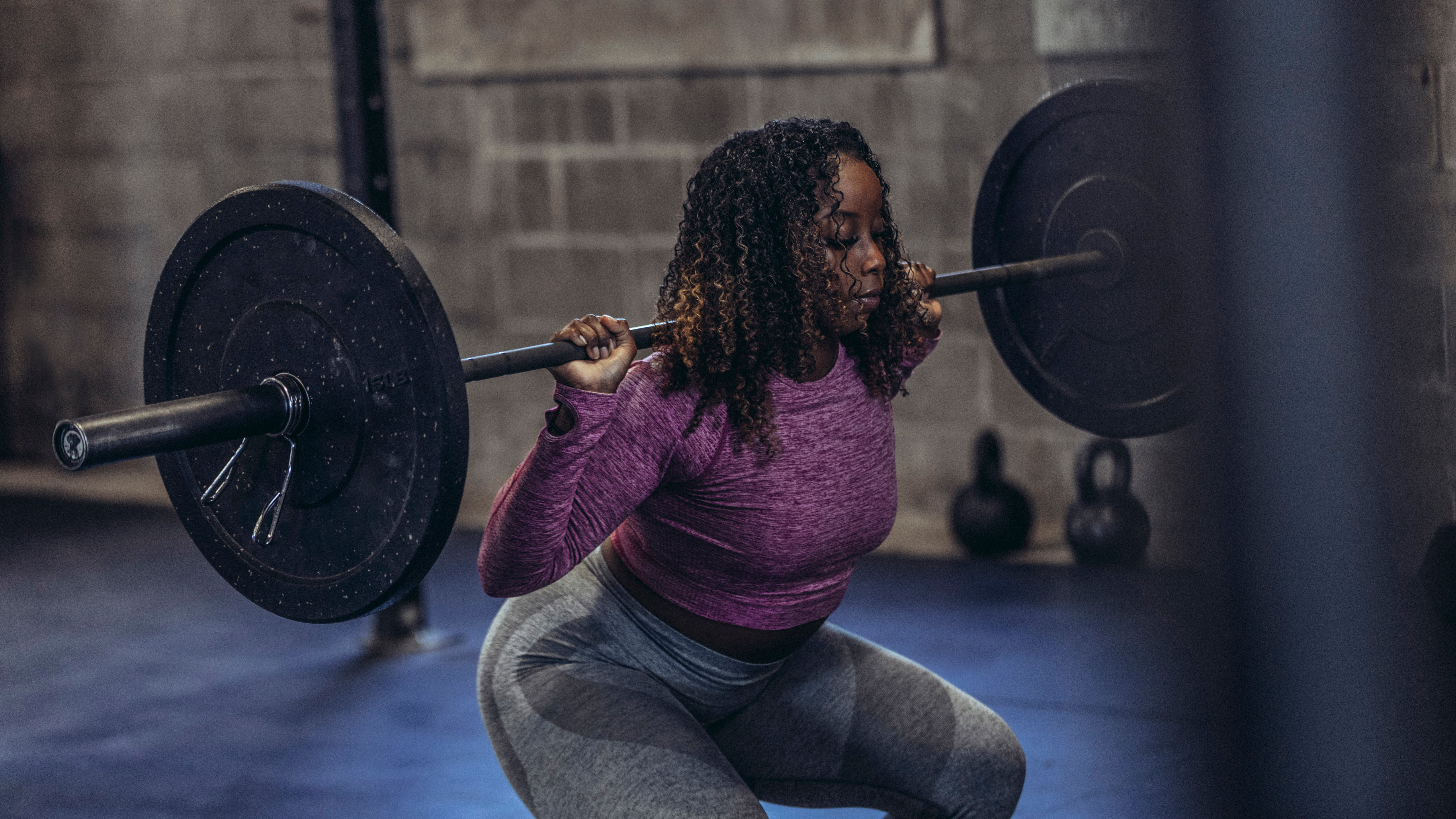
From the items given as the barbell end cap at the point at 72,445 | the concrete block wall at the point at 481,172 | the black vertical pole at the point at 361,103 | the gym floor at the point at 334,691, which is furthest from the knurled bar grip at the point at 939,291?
the concrete block wall at the point at 481,172

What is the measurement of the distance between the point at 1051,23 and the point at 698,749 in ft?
9.87

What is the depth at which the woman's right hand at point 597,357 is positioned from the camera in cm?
138

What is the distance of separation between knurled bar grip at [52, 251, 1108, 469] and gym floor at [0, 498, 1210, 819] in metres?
1.03

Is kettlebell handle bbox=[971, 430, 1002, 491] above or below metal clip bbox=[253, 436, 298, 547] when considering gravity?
below

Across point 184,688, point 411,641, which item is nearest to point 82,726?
point 184,688

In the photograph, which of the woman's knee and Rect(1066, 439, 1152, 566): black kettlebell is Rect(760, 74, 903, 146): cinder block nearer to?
Rect(1066, 439, 1152, 566): black kettlebell

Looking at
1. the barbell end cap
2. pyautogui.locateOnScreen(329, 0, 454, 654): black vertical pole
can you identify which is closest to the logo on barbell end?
the barbell end cap

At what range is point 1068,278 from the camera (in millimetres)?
2027

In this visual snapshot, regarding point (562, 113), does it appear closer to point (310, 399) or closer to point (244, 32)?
point (244, 32)

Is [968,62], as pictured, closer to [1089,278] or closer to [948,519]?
[948,519]

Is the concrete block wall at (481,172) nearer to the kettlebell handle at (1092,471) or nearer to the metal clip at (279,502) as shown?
the kettlebell handle at (1092,471)

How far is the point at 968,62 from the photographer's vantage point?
4.31m

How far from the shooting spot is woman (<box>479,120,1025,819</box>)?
143 centimetres

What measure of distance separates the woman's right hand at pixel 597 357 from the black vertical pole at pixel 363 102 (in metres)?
2.37
